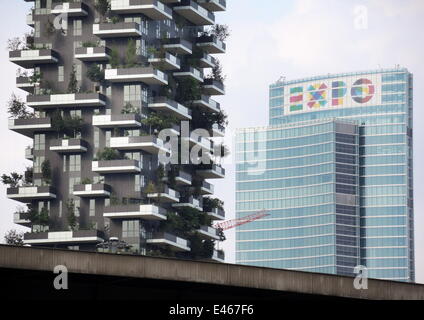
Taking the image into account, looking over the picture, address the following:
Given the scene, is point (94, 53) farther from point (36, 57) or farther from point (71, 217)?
point (71, 217)

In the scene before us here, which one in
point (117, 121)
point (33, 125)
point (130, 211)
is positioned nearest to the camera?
point (130, 211)

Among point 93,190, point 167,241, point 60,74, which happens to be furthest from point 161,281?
point 60,74

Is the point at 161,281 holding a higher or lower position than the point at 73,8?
lower

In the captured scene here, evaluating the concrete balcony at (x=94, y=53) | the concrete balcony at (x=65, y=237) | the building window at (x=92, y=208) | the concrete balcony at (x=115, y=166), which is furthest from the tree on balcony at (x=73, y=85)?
the concrete balcony at (x=65, y=237)

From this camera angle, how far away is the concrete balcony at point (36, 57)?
197000 millimetres

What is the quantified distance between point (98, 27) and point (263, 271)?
139 m

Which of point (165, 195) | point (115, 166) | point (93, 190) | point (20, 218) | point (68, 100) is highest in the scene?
point (68, 100)

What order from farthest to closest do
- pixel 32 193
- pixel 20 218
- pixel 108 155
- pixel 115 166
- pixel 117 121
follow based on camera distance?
pixel 20 218 < pixel 32 193 < pixel 117 121 < pixel 108 155 < pixel 115 166

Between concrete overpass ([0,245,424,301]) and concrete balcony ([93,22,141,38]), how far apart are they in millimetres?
135475

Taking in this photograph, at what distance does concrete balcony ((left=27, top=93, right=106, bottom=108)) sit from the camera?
19488cm

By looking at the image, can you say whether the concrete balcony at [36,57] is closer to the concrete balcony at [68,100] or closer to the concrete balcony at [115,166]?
the concrete balcony at [68,100]

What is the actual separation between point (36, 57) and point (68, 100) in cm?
823

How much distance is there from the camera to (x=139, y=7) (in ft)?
638

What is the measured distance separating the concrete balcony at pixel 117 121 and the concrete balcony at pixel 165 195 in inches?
416
